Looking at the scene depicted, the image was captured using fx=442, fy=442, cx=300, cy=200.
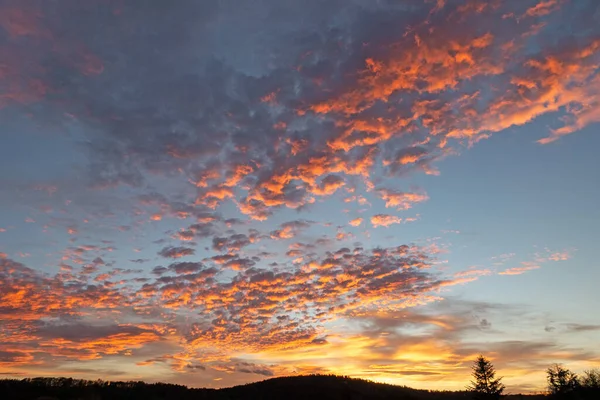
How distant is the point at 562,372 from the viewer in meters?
79.4

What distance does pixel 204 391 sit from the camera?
71.2m

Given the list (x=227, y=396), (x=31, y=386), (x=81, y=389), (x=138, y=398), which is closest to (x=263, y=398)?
(x=227, y=396)

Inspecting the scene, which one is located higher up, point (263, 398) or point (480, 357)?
point (480, 357)

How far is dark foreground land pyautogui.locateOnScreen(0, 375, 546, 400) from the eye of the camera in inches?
1905

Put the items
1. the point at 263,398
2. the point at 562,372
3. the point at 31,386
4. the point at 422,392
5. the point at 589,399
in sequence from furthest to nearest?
the point at 422,392 → the point at 562,372 → the point at 263,398 → the point at 589,399 → the point at 31,386

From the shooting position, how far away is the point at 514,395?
12231cm

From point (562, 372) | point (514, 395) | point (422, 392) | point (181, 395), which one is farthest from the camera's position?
point (514, 395)

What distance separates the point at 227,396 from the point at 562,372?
195 feet

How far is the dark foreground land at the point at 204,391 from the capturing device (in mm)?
48375

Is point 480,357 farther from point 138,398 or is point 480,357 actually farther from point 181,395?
point 138,398

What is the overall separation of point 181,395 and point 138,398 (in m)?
10.6

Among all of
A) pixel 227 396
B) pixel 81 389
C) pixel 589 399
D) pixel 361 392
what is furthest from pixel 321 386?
pixel 81 389

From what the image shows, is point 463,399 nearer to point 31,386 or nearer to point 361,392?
point 361,392

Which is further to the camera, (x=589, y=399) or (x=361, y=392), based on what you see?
(x=361, y=392)
